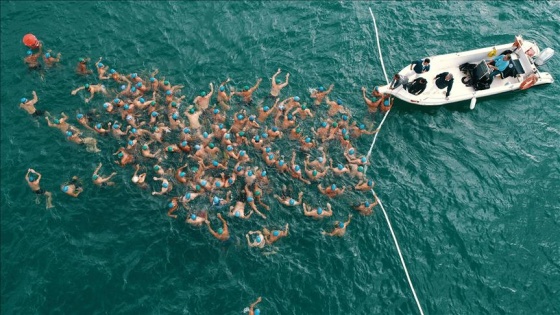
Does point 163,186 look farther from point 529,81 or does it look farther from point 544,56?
point 544,56

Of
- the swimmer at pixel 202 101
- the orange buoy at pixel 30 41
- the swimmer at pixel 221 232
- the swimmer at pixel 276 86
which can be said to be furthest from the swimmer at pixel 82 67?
the swimmer at pixel 221 232

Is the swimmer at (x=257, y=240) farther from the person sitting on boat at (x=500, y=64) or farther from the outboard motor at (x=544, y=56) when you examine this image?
the outboard motor at (x=544, y=56)

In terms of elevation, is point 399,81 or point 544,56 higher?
point 544,56

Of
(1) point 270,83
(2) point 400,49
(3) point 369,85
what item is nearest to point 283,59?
(1) point 270,83

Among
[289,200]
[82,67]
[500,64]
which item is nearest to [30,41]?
[82,67]

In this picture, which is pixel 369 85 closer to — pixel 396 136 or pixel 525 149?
pixel 396 136

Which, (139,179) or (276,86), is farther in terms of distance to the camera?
(276,86)
